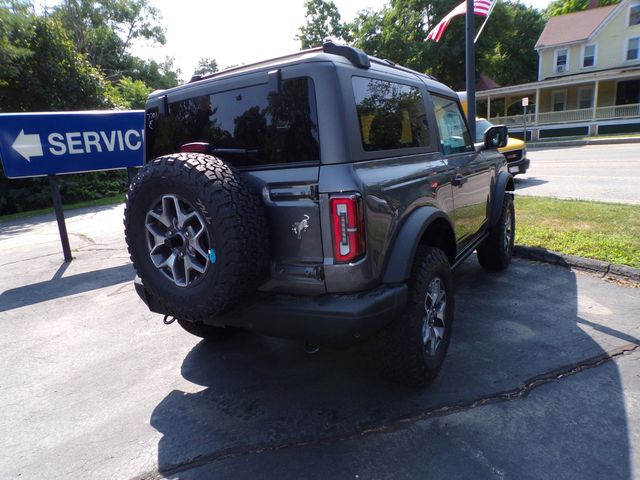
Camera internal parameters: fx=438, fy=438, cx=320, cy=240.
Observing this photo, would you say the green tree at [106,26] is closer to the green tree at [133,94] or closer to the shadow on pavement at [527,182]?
the green tree at [133,94]

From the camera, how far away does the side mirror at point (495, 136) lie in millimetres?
4750

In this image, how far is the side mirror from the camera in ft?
15.6

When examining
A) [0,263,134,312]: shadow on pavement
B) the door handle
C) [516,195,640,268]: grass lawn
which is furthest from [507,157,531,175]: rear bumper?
[0,263,134,312]: shadow on pavement

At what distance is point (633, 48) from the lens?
2798 cm

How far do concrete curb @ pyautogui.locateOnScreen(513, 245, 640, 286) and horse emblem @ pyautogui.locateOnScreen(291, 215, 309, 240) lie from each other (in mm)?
4044

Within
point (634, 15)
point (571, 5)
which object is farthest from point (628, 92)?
point (571, 5)

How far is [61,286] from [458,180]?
507cm

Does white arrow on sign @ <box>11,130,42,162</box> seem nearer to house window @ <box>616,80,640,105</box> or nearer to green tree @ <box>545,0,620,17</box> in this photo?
house window @ <box>616,80,640,105</box>

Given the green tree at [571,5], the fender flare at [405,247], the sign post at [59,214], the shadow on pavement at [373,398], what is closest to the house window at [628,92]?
the green tree at [571,5]

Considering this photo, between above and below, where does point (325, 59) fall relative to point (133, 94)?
below

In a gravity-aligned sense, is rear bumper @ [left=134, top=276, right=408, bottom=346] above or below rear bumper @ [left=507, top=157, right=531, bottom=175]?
above

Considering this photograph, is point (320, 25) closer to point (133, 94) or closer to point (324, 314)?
point (133, 94)

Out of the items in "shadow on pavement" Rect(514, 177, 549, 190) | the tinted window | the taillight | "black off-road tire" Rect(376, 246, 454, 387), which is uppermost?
the tinted window

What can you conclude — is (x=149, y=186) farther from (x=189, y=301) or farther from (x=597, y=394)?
(x=597, y=394)
